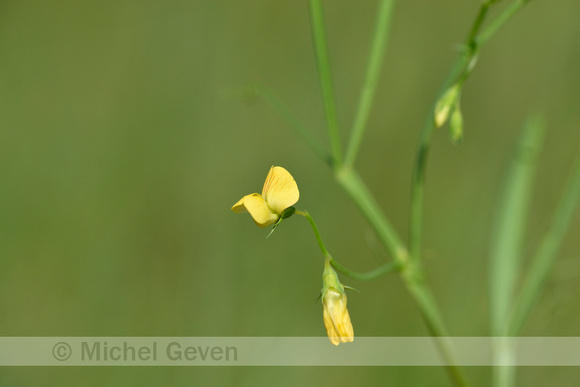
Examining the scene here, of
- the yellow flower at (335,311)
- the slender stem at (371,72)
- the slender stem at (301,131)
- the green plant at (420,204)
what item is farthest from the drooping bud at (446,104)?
the yellow flower at (335,311)

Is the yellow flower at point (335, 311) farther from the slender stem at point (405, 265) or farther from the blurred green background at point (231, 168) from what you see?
the blurred green background at point (231, 168)

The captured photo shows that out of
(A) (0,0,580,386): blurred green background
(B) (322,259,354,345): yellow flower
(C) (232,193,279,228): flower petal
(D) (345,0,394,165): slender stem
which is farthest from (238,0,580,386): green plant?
(A) (0,0,580,386): blurred green background

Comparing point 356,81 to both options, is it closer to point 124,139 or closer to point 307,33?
point 307,33

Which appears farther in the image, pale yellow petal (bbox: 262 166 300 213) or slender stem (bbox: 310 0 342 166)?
slender stem (bbox: 310 0 342 166)

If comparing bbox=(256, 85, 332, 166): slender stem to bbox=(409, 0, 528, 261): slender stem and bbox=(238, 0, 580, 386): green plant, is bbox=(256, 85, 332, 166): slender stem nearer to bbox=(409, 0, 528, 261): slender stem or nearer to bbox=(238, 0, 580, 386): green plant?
bbox=(238, 0, 580, 386): green plant

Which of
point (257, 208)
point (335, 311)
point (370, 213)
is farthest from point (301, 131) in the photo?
point (335, 311)
